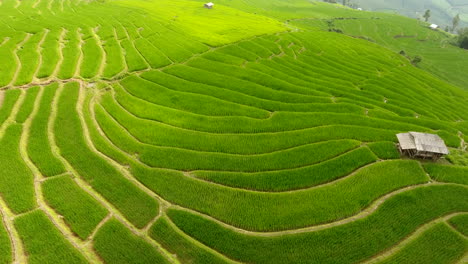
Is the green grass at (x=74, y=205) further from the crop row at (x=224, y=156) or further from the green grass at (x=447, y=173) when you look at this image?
the green grass at (x=447, y=173)

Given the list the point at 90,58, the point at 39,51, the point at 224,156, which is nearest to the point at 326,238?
the point at 224,156

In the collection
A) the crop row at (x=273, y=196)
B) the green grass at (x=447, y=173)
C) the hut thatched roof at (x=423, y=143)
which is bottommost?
the crop row at (x=273, y=196)

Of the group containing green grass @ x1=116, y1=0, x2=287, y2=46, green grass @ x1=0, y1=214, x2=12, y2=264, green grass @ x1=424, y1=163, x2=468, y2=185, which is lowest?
green grass @ x1=0, y1=214, x2=12, y2=264

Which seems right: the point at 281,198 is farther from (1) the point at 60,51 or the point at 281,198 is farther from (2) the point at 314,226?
(1) the point at 60,51

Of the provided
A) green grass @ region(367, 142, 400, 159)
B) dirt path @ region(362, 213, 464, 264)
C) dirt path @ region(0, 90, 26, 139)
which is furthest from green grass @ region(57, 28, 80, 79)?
dirt path @ region(362, 213, 464, 264)

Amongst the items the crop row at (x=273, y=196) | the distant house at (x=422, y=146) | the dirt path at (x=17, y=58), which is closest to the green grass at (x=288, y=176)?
the crop row at (x=273, y=196)

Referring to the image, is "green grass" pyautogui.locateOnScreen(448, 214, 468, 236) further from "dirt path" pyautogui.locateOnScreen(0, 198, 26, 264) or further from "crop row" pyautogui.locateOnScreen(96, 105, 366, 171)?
"dirt path" pyautogui.locateOnScreen(0, 198, 26, 264)

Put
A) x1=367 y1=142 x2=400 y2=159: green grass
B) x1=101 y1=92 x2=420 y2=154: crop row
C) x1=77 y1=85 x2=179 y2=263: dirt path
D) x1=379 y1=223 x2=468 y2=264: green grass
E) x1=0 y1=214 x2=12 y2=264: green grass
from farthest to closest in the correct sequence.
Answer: x1=101 y1=92 x2=420 y2=154: crop row < x1=367 y1=142 x2=400 y2=159: green grass < x1=379 y1=223 x2=468 y2=264: green grass < x1=77 y1=85 x2=179 y2=263: dirt path < x1=0 y1=214 x2=12 y2=264: green grass
